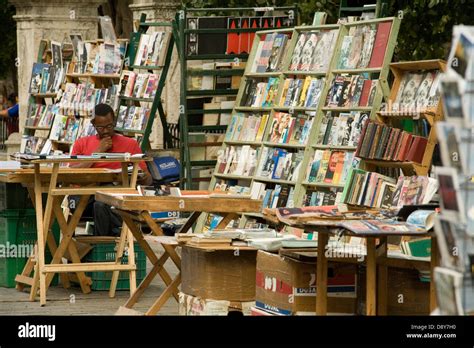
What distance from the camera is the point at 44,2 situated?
1905 centimetres

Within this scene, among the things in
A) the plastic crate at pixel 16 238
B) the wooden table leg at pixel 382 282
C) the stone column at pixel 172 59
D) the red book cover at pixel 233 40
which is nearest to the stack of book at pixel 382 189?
the wooden table leg at pixel 382 282

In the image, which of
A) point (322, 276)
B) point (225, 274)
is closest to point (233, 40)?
point (225, 274)

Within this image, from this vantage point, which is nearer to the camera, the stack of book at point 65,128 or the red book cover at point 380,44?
the red book cover at point 380,44

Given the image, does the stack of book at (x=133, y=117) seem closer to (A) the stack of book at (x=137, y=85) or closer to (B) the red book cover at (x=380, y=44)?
(A) the stack of book at (x=137, y=85)

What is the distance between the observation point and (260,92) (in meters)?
13.2

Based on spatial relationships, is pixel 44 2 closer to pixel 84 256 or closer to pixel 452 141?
pixel 84 256

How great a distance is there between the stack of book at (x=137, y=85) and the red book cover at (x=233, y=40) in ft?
3.18

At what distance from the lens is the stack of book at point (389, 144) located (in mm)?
10406

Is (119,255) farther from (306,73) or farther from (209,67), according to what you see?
(209,67)

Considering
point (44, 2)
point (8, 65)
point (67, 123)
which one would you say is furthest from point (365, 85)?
point (8, 65)

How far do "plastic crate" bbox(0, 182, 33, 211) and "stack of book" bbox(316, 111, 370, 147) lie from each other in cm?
244

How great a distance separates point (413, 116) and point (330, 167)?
4.61 ft

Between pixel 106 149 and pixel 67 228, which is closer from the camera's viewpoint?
pixel 67 228

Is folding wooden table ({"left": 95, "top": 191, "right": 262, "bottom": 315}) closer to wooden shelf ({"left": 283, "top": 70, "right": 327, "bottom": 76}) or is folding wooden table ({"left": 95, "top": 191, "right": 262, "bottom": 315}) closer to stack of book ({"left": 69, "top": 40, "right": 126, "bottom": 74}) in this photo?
wooden shelf ({"left": 283, "top": 70, "right": 327, "bottom": 76})
